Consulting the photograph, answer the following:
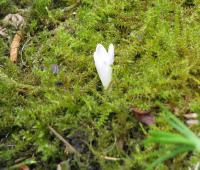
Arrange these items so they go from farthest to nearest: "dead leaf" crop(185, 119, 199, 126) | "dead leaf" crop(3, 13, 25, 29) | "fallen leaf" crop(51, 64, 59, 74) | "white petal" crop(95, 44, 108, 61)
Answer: "dead leaf" crop(3, 13, 25, 29), "fallen leaf" crop(51, 64, 59, 74), "white petal" crop(95, 44, 108, 61), "dead leaf" crop(185, 119, 199, 126)

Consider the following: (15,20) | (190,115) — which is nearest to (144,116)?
(190,115)

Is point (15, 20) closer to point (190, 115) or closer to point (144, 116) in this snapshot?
point (144, 116)

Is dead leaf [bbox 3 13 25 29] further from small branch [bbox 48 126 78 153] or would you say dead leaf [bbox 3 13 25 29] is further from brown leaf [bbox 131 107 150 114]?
brown leaf [bbox 131 107 150 114]

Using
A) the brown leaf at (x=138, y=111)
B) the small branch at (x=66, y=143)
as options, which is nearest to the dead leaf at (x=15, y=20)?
the small branch at (x=66, y=143)

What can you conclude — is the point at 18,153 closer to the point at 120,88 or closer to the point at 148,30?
the point at 120,88

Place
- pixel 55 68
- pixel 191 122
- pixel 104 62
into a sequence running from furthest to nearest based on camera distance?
pixel 55 68, pixel 104 62, pixel 191 122

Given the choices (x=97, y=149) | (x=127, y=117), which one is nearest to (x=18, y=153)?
(x=97, y=149)

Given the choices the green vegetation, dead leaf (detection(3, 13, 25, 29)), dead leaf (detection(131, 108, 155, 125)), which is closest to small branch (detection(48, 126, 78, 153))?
the green vegetation

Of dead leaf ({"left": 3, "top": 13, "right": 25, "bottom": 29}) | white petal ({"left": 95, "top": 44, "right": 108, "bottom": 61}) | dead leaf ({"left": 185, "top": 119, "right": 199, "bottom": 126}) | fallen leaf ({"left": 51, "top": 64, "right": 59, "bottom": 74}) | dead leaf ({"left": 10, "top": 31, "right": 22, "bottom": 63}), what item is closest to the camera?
dead leaf ({"left": 185, "top": 119, "right": 199, "bottom": 126})
